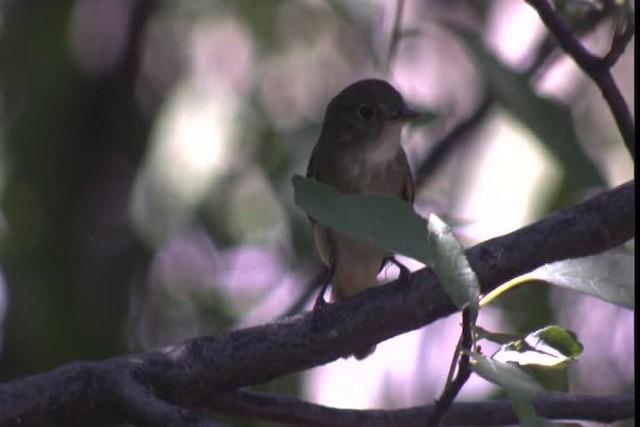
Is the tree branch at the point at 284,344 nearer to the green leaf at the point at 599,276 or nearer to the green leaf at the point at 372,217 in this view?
the green leaf at the point at 599,276

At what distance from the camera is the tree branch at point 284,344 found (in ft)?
7.49

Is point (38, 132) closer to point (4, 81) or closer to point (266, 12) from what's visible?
point (4, 81)

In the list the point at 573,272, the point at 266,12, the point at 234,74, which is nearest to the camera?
the point at 573,272

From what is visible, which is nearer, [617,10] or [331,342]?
[331,342]

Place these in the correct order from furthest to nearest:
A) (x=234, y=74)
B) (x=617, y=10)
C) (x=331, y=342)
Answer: (x=234, y=74) → (x=617, y=10) → (x=331, y=342)

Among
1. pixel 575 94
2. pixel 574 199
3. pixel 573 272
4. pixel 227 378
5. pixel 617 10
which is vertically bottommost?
pixel 573 272

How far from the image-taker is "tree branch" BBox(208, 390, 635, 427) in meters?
2.45

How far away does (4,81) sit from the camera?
4906 mm

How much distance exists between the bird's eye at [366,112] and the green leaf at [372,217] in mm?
2537

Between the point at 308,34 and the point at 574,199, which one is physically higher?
the point at 308,34

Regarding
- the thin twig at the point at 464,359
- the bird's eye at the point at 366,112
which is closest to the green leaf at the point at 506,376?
the thin twig at the point at 464,359

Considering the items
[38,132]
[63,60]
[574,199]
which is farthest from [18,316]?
[574,199]

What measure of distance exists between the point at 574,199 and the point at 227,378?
83.5 inches

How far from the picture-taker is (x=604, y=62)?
104 inches
